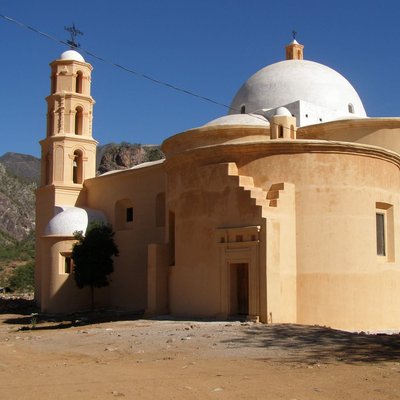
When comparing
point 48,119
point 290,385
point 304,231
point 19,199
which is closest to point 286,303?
point 304,231

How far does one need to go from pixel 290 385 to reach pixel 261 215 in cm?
811

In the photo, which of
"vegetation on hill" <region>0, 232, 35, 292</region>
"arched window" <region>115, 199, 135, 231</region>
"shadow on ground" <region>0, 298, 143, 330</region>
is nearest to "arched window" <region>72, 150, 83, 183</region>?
"arched window" <region>115, 199, 135, 231</region>

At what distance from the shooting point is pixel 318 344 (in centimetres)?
1277

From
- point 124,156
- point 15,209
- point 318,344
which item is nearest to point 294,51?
point 318,344

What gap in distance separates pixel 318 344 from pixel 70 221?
53.7 feet

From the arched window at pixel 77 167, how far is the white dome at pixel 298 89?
8.43 m

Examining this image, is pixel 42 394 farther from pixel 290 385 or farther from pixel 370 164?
pixel 370 164

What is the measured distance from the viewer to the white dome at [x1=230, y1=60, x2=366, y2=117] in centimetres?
2470

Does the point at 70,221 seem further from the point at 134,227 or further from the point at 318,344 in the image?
the point at 318,344

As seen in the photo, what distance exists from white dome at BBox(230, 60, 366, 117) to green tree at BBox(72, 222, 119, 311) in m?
7.49

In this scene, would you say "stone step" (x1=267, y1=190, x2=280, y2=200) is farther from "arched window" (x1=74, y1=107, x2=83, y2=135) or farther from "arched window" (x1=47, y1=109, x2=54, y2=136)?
"arched window" (x1=47, y1=109, x2=54, y2=136)

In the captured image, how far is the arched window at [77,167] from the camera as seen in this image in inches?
1200

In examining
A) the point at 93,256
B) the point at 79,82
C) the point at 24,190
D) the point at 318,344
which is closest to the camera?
the point at 318,344

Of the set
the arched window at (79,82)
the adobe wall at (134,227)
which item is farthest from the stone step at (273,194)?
the arched window at (79,82)
